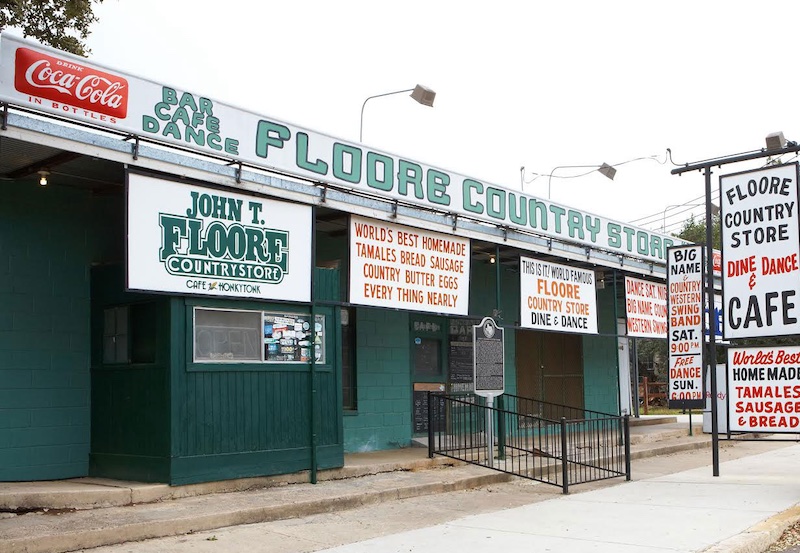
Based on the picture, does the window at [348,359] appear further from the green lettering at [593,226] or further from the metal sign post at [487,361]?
the green lettering at [593,226]

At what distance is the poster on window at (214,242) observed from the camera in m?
9.80

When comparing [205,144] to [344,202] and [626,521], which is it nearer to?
[344,202]

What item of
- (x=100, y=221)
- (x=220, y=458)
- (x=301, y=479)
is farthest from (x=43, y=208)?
(x=301, y=479)

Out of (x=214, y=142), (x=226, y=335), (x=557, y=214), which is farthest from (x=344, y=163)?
(x=557, y=214)

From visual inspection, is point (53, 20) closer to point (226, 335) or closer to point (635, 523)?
point (226, 335)

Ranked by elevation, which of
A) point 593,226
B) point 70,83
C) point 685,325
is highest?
point 70,83

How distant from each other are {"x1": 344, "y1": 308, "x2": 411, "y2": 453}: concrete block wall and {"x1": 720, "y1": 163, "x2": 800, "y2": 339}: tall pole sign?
527 cm

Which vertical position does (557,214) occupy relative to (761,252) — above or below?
above

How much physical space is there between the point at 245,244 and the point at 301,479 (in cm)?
310

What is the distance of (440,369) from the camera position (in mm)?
16625

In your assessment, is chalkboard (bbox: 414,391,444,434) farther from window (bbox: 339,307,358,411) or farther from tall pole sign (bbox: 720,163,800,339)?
tall pole sign (bbox: 720,163,800,339)

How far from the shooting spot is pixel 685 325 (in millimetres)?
16328

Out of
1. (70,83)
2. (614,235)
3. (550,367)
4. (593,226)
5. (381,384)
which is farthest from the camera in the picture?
(550,367)

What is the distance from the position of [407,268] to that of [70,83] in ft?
18.3
